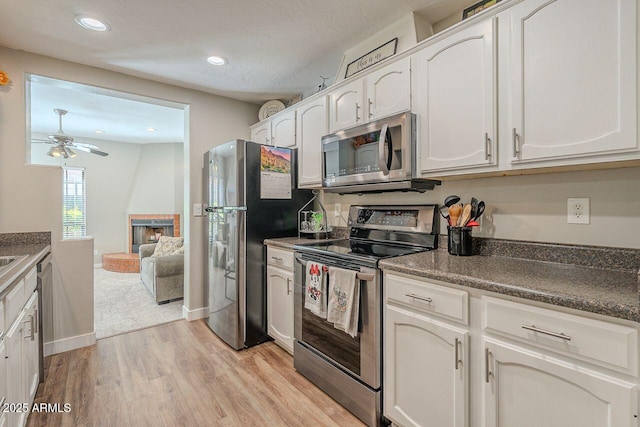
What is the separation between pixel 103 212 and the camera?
6316 mm

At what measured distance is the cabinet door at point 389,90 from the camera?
191cm

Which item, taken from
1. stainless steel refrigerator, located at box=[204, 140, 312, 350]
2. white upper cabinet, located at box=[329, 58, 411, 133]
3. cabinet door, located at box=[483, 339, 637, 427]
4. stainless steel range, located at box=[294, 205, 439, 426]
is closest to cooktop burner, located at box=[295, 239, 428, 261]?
stainless steel range, located at box=[294, 205, 439, 426]

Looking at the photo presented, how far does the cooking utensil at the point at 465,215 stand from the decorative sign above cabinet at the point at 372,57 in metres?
1.15

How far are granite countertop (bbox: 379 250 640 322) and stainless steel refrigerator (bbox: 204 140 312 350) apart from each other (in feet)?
4.43

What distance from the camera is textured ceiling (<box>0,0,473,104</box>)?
6.26 ft

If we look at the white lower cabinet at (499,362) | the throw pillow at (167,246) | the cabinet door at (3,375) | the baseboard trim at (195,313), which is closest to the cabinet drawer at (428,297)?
the white lower cabinet at (499,362)

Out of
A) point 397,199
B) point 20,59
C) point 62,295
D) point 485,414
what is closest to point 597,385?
point 485,414

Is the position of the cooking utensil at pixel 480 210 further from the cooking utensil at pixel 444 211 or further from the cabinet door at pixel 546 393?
the cabinet door at pixel 546 393

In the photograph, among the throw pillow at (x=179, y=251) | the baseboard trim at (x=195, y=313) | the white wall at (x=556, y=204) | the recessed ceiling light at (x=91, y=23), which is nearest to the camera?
the white wall at (x=556, y=204)

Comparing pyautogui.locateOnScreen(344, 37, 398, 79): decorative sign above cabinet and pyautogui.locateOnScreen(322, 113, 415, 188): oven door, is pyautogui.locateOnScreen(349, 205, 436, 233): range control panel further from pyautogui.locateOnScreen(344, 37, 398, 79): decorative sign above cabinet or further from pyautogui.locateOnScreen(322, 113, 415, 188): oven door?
pyautogui.locateOnScreen(344, 37, 398, 79): decorative sign above cabinet

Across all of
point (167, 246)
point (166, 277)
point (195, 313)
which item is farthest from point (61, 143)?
point (195, 313)

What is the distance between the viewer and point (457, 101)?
1661 millimetres

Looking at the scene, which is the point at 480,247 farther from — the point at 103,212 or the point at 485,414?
the point at 103,212

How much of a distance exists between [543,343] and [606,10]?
1297 mm
